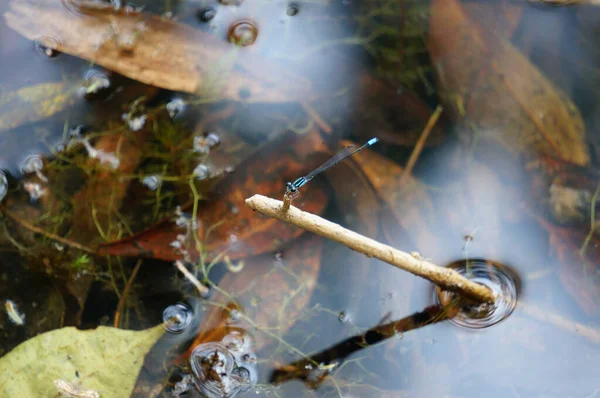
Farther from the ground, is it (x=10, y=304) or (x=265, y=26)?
(x=265, y=26)

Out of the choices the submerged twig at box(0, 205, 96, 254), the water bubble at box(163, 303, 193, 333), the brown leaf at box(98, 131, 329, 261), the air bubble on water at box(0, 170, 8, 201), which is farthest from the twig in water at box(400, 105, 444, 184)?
the air bubble on water at box(0, 170, 8, 201)

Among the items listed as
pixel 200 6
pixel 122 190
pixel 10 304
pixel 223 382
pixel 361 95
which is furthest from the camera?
pixel 200 6

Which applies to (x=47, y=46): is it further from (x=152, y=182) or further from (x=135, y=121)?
(x=152, y=182)

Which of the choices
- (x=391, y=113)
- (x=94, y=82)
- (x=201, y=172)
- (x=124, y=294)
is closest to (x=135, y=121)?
(x=94, y=82)

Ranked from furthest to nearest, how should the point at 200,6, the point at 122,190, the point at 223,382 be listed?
the point at 200,6, the point at 122,190, the point at 223,382

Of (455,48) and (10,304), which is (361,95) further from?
(10,304)

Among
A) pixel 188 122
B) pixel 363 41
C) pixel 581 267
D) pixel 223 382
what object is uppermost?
pixel 363 41

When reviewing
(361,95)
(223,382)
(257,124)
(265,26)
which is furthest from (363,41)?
(223,382)
